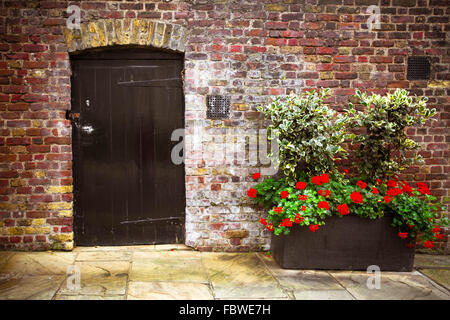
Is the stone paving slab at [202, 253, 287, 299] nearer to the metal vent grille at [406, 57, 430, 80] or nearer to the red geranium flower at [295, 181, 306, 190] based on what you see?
the red geranium flower at [295, 181, 306, 190]

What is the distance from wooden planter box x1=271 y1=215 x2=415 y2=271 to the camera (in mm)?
3609

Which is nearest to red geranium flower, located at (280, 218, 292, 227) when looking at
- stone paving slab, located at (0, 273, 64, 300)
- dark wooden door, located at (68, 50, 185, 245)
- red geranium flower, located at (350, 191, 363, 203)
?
red geranium flower, located at (350, 191, 363, 203)

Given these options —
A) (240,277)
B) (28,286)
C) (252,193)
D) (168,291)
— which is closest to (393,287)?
(240,277)

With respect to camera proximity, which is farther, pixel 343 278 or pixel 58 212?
pixel 58 212

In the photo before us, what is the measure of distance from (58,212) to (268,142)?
97.3 inches

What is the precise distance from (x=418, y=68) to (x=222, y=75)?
2299mm

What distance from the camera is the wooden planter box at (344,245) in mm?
3609

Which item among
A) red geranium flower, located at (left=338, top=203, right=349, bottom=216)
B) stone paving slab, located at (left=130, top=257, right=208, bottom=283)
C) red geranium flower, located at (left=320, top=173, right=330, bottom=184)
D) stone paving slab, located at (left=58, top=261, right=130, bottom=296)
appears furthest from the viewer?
red geranium flower, located at (left=320, top=173, right=330, bottom=184)

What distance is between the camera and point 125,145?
412 cm

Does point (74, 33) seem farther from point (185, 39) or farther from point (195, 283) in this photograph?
point (195, 283)

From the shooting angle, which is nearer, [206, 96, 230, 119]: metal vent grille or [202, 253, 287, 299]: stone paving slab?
[202, 253, 287, 299]: stone paving slab

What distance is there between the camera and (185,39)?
13.0ft

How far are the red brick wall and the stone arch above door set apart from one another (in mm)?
78

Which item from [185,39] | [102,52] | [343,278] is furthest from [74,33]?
[343,278]
